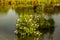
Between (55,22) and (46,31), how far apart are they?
202 cm

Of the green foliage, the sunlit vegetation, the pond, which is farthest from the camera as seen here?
the sunlit vegetation

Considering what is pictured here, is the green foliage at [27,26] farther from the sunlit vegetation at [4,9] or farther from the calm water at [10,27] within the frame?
the sunlit vegetation at [4,9]

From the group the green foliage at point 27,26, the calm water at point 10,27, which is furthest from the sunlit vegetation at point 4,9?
the green foliage at point 27,26

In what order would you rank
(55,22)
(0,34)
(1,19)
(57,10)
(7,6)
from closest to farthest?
(0,34) → (55,22) → (1,19) → (57,10) → (7,6)

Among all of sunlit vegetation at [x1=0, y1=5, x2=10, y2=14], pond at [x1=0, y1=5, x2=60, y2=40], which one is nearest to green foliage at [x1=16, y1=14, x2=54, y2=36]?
pond at [x1=0, y1=5, x2=60, y2=40]

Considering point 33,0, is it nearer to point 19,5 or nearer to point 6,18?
point 19,5

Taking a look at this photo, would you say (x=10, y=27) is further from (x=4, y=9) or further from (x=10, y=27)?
(x=4, y=9)

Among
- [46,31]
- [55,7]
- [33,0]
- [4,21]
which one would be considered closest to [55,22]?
[46,31]

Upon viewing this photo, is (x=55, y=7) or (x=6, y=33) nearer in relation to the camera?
(x=6, y=33)

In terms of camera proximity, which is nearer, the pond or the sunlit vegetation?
the pond

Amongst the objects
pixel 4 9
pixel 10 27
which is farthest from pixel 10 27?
pixel 4 9

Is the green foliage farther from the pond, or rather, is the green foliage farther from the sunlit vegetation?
the sunlit vegetation

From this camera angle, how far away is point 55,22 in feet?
66.1

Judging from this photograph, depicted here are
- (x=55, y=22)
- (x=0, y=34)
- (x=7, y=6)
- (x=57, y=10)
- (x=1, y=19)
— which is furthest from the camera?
(x=7, y=6)
